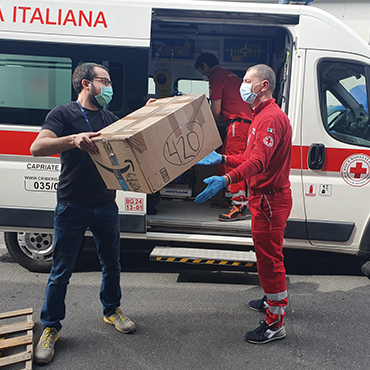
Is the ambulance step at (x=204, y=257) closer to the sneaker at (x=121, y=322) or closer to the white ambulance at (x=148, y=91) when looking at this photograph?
the white ambulance at (x=148, y=91)

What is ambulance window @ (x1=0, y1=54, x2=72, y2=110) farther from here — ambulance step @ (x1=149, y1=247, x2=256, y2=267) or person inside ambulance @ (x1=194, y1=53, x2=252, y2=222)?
person inside ambulance @ (x1=194, y1=53, x2=252, y2=222)

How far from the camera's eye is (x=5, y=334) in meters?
3.03

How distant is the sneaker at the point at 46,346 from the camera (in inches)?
109

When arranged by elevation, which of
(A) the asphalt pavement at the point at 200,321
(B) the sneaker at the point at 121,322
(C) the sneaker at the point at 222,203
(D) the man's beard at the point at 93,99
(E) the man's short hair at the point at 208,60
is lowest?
(A) the asphalt pavement at the point at 200,321

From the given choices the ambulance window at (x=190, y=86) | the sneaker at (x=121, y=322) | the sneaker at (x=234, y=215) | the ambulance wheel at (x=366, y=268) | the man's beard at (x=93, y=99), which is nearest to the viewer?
the man's beard at (x=93, y=99)

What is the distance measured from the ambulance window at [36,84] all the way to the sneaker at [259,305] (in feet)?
8.16

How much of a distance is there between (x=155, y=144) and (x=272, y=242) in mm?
1127

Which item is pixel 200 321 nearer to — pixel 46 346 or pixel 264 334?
pixel 264 334

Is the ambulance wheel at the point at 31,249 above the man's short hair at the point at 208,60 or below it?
below

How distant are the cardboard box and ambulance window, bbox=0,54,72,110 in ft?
4.51

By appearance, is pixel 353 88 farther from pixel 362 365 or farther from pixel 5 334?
pixel 5 334

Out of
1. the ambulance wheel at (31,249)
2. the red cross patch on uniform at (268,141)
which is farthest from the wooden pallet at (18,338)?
the red cross patch on uniform at (268,141)

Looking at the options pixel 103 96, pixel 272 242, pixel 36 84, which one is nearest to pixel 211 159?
pixel 272 242

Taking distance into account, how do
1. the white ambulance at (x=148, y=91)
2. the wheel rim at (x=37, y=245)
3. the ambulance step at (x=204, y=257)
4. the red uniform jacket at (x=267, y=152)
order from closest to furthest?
1. the red uniform jacket at (x=267, y=152)
2. the white ambulance at (x=148, y=91)
3. the ambulance step at (x=204, y=257)
4. the wheel rim at (x=37, y=245)
